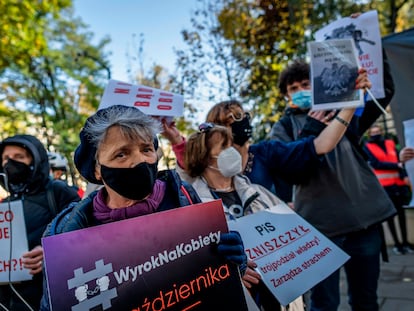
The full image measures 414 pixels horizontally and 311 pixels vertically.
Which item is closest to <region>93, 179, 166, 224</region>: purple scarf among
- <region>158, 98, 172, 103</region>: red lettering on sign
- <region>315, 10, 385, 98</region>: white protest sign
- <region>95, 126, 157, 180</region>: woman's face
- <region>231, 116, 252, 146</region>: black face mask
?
<region>95, 126, 157, 180</region>: woman's face

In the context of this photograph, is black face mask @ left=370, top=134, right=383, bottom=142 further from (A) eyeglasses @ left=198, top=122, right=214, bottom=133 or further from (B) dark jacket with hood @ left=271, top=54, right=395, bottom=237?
(A) eyeglasses @ left=198, top=122, right=214, bottom=133

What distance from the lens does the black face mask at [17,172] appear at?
8.11 feet

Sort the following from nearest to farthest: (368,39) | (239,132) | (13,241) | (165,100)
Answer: (13,241) < (239,132) < (165,100) < (368,39)

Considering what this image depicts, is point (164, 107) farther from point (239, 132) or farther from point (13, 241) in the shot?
point (13, 241)

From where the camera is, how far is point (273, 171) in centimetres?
255

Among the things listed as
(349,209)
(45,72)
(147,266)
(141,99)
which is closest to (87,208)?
(147,266)

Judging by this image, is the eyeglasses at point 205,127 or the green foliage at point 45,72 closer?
the eyeglasses at point 205,127

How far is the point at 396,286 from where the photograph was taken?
→ 170 inches

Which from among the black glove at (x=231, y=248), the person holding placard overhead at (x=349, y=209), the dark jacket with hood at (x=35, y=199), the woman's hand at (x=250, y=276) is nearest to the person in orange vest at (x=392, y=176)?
the person holding placard overhead at (x=349, y=209)

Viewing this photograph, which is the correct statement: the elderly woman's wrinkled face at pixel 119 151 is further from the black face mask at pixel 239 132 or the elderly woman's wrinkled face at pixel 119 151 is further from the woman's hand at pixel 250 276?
the black face mask at pixel 239 132

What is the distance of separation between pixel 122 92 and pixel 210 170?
32.3 inches

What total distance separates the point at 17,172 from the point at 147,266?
5.57 feet

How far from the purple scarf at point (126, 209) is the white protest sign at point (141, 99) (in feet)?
3.30

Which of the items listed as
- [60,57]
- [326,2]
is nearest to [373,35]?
[326,2]
